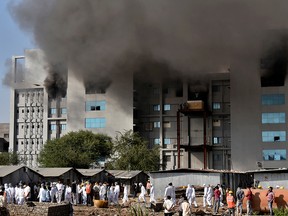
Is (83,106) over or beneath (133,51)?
beneath

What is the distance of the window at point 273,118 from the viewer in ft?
290

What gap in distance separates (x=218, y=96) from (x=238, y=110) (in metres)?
7.27

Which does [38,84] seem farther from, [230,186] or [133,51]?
[230,186]

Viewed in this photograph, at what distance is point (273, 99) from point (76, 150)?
32321mm

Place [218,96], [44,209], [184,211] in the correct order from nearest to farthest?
[184,211] → [44,209] → [218,96]

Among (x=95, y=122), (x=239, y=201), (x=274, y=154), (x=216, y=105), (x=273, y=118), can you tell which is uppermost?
(x=216, y=105)

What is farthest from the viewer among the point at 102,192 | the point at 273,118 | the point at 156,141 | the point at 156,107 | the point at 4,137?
the point at 4,137

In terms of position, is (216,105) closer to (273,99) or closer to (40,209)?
(273,99)

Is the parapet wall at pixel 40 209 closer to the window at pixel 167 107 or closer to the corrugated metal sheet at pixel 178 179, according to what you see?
the corrugated metal sheet at pixel 178 179

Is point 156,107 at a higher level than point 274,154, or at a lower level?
higher

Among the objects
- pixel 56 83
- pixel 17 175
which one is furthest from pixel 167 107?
pixel 17 175

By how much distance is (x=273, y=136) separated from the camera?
3487 inches

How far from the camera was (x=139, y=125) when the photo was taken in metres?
102

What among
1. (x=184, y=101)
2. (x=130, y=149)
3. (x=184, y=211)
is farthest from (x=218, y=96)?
(x=184, y=211)
